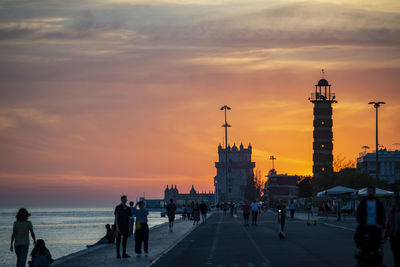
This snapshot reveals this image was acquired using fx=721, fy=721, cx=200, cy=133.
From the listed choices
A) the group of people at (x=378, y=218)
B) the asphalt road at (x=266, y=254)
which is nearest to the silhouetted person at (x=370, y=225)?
the group of people at (x=378, y=218)

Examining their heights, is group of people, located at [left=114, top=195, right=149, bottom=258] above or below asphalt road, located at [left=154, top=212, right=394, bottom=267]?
above

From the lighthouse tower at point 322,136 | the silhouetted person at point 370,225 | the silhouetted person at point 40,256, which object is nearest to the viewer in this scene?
the silhouetted person at point 370,225

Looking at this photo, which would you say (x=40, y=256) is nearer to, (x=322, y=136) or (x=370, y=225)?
(x=370, y=225)

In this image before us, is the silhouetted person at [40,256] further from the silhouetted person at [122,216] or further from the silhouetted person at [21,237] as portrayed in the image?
the silhouetted person at [122,216]

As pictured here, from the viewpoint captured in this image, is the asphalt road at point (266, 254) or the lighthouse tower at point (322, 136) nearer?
the asphalt road at point (266, 254)

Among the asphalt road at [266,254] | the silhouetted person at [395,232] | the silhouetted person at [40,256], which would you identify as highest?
the silhouetted person at [395,232]

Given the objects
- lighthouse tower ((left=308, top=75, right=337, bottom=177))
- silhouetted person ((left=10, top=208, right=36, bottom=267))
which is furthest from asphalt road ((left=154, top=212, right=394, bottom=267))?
lighthouse tower ((left=308, top=75, right=337, bottom=177))

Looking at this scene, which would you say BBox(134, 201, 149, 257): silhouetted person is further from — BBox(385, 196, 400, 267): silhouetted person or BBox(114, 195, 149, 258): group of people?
BBox(385, 196, 400, 267): silhouetted person

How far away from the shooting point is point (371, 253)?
1411cm

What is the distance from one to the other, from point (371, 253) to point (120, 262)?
939 centimetres

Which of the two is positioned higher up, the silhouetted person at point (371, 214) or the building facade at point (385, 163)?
the building facade at point (385, 163)

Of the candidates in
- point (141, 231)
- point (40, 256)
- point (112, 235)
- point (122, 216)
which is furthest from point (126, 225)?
point (112, 235)

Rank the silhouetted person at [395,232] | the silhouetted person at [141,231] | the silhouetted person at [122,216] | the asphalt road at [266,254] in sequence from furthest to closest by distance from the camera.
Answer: the silhouetted person at [141,231] < the silhouetted person at [122,216] < the asphalt road at [266,254] < the silhouetted person at [395,232]

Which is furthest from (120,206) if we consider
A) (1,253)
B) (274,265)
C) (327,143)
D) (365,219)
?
(327,143)
